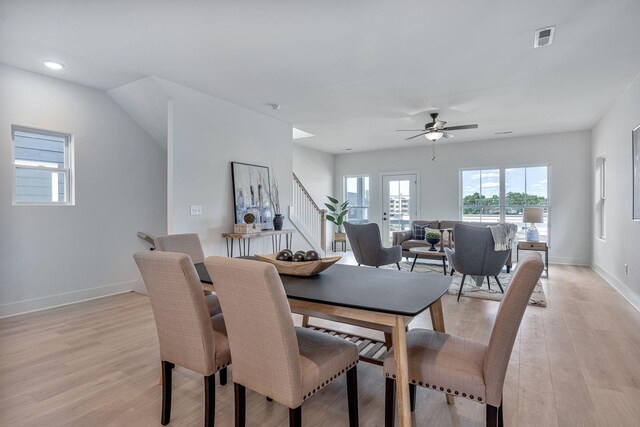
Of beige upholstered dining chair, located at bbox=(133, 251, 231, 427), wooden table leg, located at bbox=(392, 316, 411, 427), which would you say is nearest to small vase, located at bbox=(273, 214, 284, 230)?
beige upholstered dining chair, located at bbox=(133, 251, 231, 427)

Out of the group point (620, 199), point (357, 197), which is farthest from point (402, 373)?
point (357, 197)

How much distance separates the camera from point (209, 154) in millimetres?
4477

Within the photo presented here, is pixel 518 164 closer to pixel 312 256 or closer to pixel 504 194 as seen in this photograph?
pixel 504 194

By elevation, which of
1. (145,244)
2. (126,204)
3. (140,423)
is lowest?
(140,423)

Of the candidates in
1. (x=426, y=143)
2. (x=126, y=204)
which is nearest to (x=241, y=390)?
(x=126, y=204)

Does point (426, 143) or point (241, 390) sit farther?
point (426, 143)

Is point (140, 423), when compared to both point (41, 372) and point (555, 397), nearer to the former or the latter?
point (41, 372)

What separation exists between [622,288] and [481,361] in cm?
436

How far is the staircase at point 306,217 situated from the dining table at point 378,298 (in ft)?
12.3

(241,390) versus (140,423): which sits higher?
(241,390)

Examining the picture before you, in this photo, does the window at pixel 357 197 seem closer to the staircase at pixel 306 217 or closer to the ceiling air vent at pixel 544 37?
the staircase at pixel 306 217

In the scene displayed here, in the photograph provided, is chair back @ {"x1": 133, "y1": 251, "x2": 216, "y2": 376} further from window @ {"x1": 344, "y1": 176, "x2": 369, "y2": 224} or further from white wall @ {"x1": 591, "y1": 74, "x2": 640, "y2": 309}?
window @ {"x1": 344, "y1": 176, "x2": 369, "y2": 224}

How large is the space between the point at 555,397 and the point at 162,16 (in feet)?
12.4

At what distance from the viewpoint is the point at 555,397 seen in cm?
208
